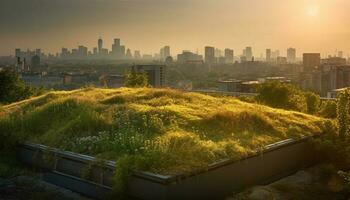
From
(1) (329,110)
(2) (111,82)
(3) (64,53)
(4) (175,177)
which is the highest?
(3) (64,53)

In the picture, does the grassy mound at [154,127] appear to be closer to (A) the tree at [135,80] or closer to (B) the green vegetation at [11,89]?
(B) the green vegetation at [11,89]

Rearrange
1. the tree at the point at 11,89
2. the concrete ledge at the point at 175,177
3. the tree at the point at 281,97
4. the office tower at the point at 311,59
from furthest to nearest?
1. the office tower at the point at 311,59
2. the tree at the point at 11,89
3. the tree at the point at 281,97
4. the concrete ledge at the point at 175,177

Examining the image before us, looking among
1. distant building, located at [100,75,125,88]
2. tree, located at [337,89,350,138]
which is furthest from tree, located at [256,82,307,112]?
distant building, located at [100,75,125,88]

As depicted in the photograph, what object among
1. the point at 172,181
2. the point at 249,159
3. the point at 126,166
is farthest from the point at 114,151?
the point at 249,159

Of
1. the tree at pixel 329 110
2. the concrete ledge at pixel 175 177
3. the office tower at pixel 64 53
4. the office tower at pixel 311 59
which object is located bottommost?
the concrete ledge at pixel 175 177

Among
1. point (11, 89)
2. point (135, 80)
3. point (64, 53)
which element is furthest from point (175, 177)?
point (64, 53)

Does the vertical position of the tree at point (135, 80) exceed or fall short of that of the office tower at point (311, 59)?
it falls short

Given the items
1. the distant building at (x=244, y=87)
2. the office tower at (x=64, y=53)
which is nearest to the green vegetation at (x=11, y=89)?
the distant building at (x=244, y=87)

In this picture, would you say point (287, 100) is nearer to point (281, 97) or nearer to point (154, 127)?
point (281, 97)
